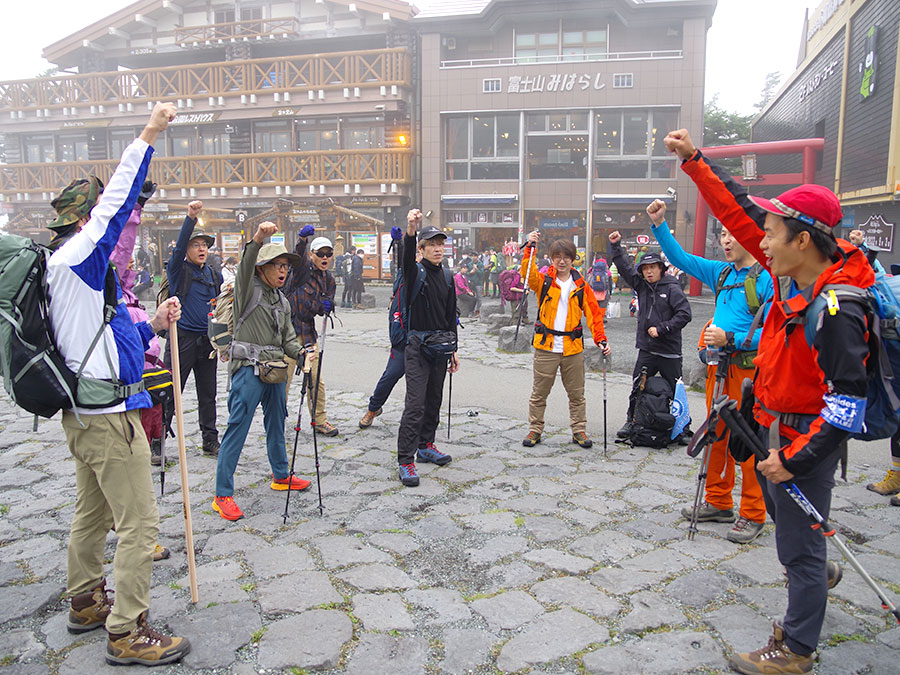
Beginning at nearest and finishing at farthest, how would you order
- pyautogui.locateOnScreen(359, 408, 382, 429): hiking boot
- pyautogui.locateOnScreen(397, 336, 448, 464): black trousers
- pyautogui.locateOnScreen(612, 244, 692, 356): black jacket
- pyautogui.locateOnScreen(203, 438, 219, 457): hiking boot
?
pyautogui.locateOnScreen(397, 336, 448, 464): black trousers
pyautogui.locateOnScreen(203, 438, 219, 457): hiking boot
pyautogui.locateOnScreen(612, 244, 692, 356): black jacket
pyautogui.locateOnScreen(359, 408, 382, 429): hiking boot

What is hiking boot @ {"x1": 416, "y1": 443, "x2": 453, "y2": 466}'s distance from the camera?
5.54m

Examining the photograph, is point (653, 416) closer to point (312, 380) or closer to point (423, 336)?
point (423, 336)

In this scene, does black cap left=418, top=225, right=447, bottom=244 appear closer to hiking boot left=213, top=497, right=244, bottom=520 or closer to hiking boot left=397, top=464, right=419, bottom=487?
hiking boot left=397, top=464, right=419, bottom=487

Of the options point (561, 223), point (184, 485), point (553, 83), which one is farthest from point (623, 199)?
point (184, 485)

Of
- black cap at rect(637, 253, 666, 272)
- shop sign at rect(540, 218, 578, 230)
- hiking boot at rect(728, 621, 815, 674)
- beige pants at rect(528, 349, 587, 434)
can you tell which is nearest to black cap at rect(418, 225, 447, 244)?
beige pants at rect(528, 349, 587, 434)

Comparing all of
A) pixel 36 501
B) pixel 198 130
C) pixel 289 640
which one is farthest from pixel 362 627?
pixel 198 130

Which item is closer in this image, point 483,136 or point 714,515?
point 714,515

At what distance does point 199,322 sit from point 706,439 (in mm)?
4365

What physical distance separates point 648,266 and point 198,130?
28715mm

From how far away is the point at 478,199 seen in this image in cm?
2731

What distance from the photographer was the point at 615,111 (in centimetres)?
2627

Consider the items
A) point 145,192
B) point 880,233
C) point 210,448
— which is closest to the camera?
point 145,192

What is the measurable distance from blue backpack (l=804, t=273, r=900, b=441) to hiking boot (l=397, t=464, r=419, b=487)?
10.7ft

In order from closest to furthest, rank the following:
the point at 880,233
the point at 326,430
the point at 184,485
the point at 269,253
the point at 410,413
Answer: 1. the point at 184,485
2. the point at 269,253
3. the point at 410,413
4. the point at 326,430
5. the point at 880,233
